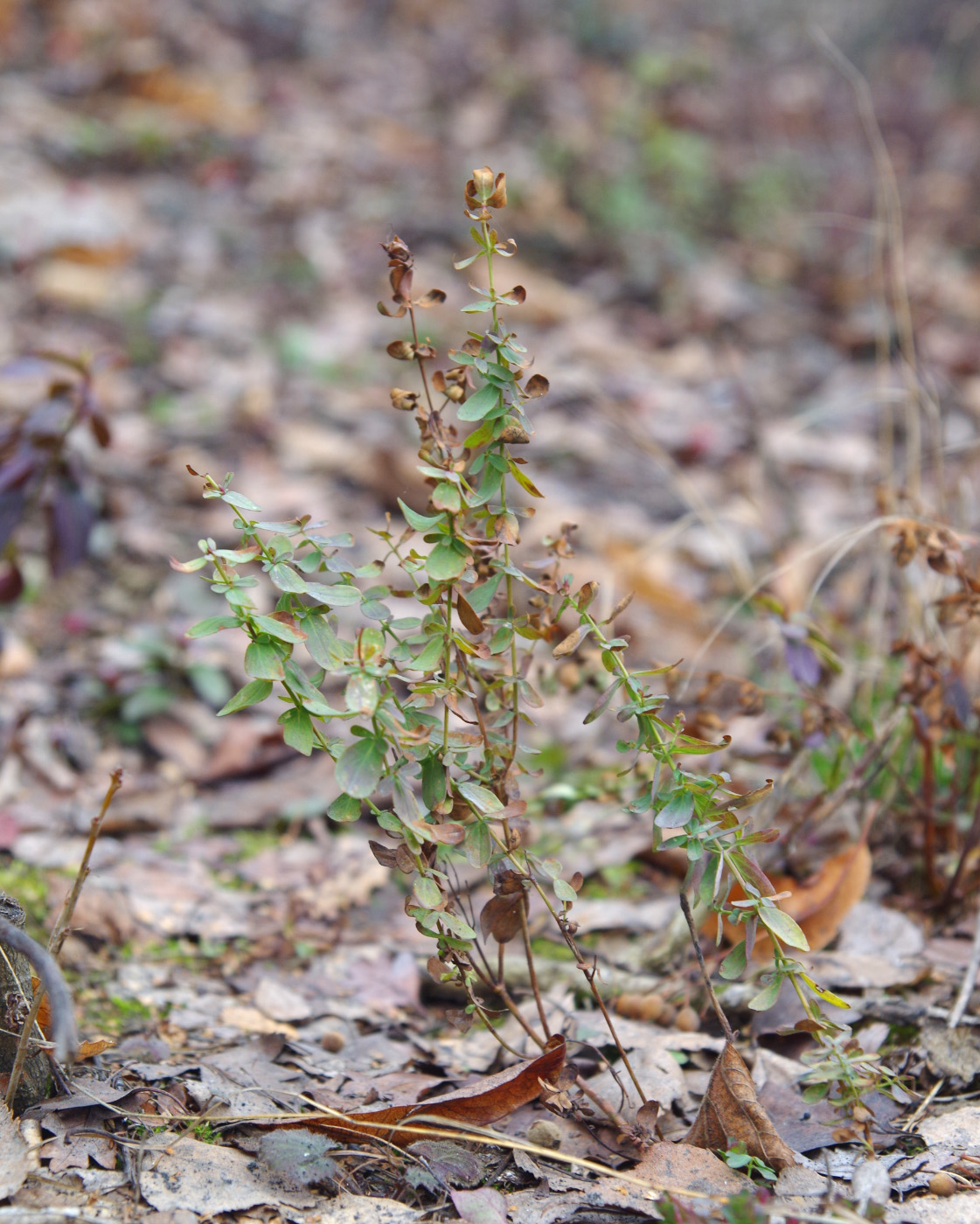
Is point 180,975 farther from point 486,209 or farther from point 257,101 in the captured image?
point 257,101

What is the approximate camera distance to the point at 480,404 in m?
1.17

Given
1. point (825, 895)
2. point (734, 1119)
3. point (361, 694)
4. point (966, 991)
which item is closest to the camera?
point (361, 694)

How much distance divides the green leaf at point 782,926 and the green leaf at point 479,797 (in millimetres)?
330

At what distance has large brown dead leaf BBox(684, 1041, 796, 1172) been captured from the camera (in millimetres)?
1269

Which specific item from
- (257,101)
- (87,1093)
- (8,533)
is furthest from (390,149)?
(87,1093)

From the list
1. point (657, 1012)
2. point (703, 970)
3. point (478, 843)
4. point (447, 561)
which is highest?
point (447, 561)

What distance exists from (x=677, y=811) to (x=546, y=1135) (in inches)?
19.4

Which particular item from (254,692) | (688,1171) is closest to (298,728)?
(254,692)

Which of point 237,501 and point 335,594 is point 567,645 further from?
point 237,501

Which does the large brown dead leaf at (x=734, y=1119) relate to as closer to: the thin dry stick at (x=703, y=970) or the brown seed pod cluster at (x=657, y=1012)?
the thin dry stick at (x=703, y=970)

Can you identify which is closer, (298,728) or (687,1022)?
(298,728)

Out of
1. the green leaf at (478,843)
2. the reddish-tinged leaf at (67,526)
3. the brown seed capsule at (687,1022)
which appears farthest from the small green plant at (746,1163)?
the reddish-tinged leaf at (67,526)

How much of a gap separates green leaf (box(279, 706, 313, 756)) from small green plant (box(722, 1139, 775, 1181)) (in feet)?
2.38

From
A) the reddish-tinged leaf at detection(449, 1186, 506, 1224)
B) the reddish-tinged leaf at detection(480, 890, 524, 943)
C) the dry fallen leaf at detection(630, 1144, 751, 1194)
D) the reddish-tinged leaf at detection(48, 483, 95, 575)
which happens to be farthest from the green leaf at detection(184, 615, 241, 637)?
the reddish-tinged leaf at detection(48, 483, 95, 575)
